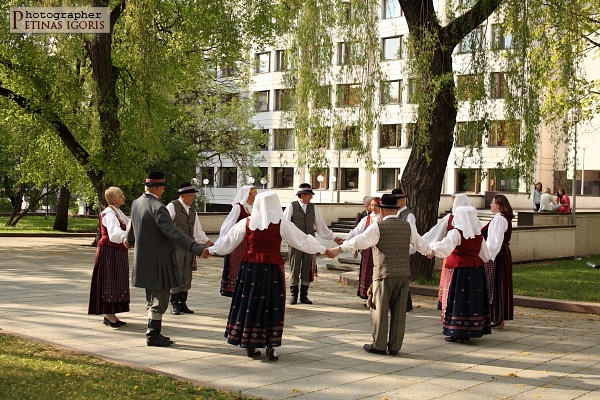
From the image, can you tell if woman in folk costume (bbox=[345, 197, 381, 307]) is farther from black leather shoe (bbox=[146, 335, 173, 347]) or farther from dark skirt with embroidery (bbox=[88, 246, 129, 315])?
black leather shoe (bbox=[146, 335, 173, 347])

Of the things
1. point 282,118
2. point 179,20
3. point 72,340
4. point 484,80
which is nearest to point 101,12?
point 179,20

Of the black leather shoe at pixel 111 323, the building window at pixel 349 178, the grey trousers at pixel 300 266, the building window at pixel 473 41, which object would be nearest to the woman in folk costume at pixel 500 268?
the grey trousers at pixel 300 266

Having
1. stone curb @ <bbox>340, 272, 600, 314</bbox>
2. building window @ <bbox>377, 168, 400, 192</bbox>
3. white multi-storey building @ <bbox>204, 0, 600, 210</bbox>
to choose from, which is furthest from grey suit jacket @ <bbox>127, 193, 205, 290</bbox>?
building window @ <bbox>377, 168, 400, 192</bbox>

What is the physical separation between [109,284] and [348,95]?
20.8 ft

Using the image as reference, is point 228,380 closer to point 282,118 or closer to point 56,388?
point 56,388

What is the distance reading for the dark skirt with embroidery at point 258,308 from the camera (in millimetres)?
9047

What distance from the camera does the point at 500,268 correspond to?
11836 millimetres

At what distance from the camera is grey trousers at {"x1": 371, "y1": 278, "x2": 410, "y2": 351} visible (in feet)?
31.5

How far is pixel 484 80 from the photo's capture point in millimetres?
15070

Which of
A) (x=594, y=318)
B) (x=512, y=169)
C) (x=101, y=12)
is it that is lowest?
(x=594, y=318)

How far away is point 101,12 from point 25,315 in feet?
44.5

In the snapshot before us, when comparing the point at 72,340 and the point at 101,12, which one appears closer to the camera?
the point at 72,340

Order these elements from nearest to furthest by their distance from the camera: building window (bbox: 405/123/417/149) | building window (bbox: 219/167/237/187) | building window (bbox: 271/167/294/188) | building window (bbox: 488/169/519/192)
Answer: building window (bbox: 488/169/519/192) < building window (bbox: 405/123/417/149) < building window (bbox: 271/167/294/188) < building window (bbox: 219/167/237/187)

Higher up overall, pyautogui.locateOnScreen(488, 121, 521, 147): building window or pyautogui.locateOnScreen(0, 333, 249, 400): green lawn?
pyautogui.locateOnScreen(488, 121, 521, 147): building window
